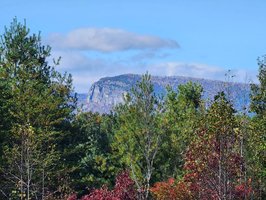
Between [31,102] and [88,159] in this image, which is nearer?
[31,102]

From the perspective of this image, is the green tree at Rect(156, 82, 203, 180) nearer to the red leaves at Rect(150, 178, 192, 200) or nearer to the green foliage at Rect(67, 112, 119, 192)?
the green foliage at Rect(67, 112, 119, 192)

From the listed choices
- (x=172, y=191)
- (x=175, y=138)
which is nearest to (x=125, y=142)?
(x=175, y=138)

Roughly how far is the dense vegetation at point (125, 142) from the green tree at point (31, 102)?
0.27 ft

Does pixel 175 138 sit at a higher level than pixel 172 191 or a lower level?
higher

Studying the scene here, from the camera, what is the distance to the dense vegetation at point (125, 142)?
2942cm

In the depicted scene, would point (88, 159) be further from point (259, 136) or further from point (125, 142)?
point (259, 136)

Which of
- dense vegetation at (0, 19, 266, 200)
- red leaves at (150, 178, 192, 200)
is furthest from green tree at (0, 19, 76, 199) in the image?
red leaves at (150, 178, 192, 200)

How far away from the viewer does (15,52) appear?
50500 mm

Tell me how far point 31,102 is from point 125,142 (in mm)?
9499

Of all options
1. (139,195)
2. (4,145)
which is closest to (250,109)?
(139,195)

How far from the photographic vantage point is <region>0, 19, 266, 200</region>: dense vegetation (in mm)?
29422

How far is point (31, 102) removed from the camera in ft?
148

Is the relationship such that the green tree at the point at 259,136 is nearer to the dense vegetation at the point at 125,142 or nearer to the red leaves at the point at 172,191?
the dense vegetation at the point at 125,142

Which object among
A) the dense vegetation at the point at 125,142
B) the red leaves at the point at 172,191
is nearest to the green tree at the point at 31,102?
the dense vegetation at the point at 125,142
